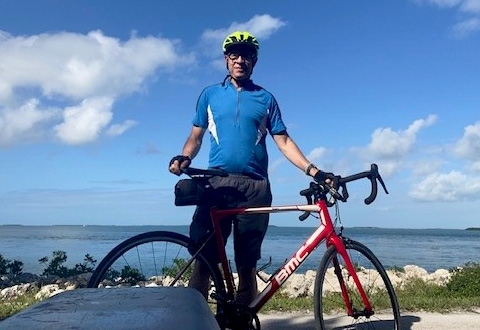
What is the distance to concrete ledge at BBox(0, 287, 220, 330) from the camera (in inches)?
49.1

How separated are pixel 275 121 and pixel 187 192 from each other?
91 centimetres

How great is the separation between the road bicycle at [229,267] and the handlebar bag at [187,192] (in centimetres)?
3

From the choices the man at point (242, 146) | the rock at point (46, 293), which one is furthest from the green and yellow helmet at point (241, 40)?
the rock at point (46, 293)

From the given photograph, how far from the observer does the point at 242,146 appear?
3711 millimetres

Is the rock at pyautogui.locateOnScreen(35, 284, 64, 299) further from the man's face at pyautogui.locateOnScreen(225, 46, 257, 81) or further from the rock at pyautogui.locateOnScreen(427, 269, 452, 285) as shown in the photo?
the rock at pyautogui.locateOnScreen(427, 269, 452, 285)

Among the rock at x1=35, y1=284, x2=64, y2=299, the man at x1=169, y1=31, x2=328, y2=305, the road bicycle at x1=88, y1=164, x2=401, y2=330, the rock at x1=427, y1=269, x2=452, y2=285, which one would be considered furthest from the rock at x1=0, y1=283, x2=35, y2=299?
the rock at x1=427, y1=269, x2=452, y2=285

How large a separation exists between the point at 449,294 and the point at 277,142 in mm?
4304

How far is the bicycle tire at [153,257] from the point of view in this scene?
11.0 feet

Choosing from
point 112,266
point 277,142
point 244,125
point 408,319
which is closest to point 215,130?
point 244,125

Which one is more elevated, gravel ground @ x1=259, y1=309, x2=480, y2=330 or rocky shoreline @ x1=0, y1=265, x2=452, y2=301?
gravel ground @ x1=259, y1=309, x2=480, y2=330

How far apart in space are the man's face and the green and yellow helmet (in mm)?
34

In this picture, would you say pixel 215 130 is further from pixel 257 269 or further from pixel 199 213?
pixel 257 269

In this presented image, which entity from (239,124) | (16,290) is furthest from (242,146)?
(16,290)

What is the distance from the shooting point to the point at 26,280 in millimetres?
12766
